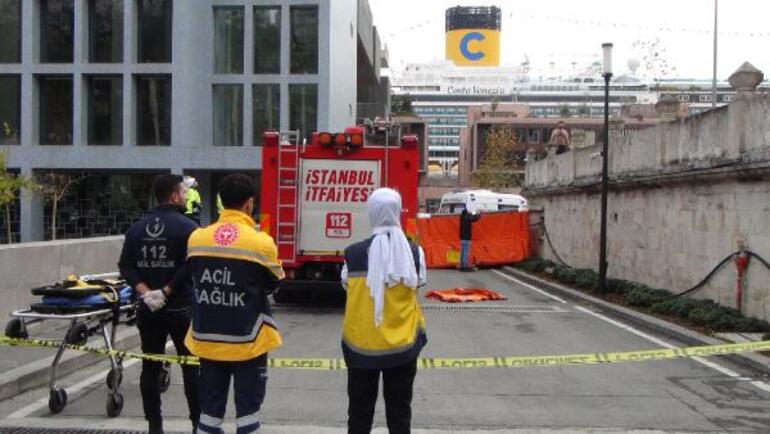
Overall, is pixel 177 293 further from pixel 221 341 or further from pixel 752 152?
pixel 752 152

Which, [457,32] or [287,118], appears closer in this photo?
[287,118]

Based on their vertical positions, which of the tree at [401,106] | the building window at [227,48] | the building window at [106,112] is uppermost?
the tree at [401,106]

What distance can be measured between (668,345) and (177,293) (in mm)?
7467

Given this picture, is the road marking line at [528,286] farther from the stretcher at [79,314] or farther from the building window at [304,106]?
the building window at [304,106]

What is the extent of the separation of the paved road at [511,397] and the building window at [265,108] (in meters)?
25.3

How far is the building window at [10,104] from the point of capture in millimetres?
34375

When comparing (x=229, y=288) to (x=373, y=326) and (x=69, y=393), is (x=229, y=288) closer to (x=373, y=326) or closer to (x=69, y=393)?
(x=373, y=326)

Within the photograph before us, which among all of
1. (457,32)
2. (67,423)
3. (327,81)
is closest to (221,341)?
(67,423)

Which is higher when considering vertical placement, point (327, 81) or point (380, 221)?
point (327, 81)

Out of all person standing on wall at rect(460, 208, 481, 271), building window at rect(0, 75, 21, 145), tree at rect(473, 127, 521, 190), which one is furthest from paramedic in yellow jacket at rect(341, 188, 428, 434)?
tree at rect(473, 127, 521, 190)

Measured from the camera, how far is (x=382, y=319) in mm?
4402

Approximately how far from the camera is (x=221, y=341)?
14.6ft

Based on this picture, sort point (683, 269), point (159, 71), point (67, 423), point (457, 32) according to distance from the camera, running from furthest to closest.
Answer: point (457, 32) → point (159, 71) → point (683, 269) → point (67, 423)

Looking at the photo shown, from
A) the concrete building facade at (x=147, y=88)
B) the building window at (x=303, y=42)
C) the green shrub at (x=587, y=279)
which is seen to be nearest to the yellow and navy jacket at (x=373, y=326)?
the green shrub at (x=587, y=279)
